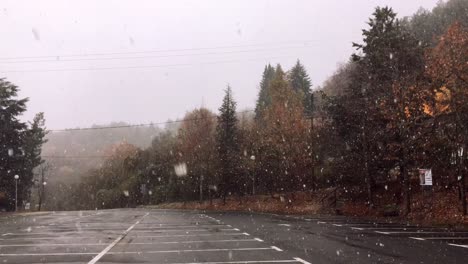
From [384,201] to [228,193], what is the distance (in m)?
31.0

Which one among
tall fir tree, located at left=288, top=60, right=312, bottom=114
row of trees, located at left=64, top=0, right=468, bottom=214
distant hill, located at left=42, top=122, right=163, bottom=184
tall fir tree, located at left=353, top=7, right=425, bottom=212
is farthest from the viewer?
distant hill, located at left=42, top=122, right=163, bottom=184

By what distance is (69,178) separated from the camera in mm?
148000

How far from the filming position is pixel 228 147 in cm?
5788

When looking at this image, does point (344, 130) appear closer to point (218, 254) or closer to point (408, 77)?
point (408, 77)

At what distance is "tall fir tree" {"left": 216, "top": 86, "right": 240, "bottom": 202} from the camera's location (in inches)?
2210

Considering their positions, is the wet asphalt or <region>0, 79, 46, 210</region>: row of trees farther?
<region>0, 79, 46, 210</region>: row of trees

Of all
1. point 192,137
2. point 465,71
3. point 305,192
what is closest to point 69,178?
point 192,137

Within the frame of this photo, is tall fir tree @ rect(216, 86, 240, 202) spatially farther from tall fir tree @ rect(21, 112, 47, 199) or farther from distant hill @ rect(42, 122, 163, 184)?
distant hill @ rect(42, 122, 163, 184)

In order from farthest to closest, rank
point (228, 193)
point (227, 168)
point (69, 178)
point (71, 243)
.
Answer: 1. point (69, 178)
2. point (228, 193)
3. point (227, 168)
4. point (71, 243)

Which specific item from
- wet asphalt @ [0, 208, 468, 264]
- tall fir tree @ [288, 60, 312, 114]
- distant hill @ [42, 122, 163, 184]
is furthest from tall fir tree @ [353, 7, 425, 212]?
distant hill @ [42, 122, 163, 184]

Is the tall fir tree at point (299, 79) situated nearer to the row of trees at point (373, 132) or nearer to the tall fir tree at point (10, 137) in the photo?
the row of trees at point (373, 132)

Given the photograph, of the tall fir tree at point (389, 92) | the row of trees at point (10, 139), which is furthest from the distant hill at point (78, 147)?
the tall fir tree at point (389, 92)

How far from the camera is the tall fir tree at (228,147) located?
5612 centimetres

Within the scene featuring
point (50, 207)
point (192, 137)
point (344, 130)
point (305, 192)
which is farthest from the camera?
point (50, 207)
